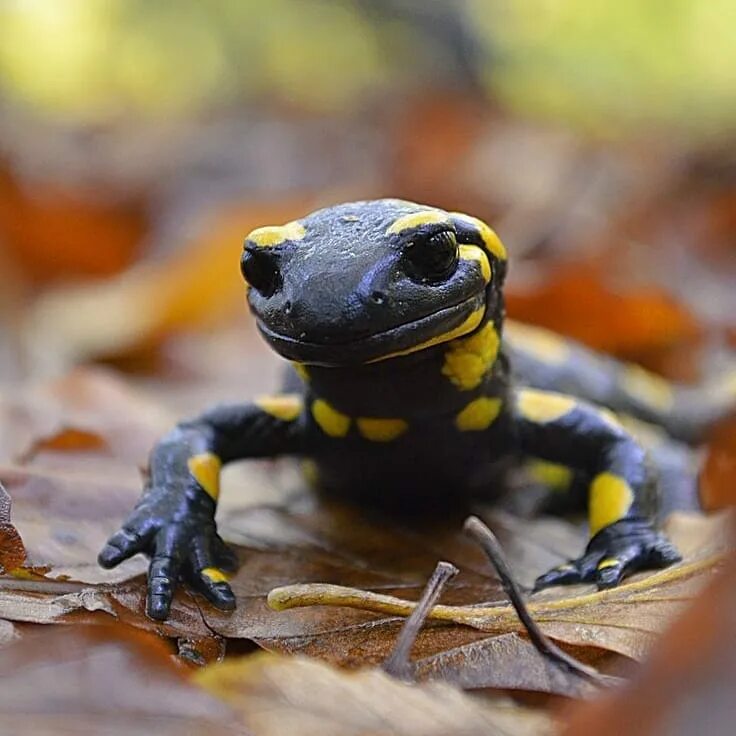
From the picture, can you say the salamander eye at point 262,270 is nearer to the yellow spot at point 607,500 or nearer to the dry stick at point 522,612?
the dry stick at point 522,612

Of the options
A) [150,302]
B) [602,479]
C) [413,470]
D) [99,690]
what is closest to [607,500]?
[602,479]

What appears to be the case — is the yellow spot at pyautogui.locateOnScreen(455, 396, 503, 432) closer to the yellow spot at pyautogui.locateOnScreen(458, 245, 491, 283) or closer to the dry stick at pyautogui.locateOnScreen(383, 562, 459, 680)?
the yellow spot at pyautogui.locateOnScreen(458, 245, 491, 283)

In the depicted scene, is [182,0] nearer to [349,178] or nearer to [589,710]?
[349,178]

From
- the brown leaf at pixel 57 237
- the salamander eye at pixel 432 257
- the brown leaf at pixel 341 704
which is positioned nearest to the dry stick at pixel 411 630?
the brown leaf at pixel 341 704

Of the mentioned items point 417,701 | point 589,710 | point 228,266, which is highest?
A: point 589,710

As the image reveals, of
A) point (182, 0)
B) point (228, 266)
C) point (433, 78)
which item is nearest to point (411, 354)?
point (228, 266)
